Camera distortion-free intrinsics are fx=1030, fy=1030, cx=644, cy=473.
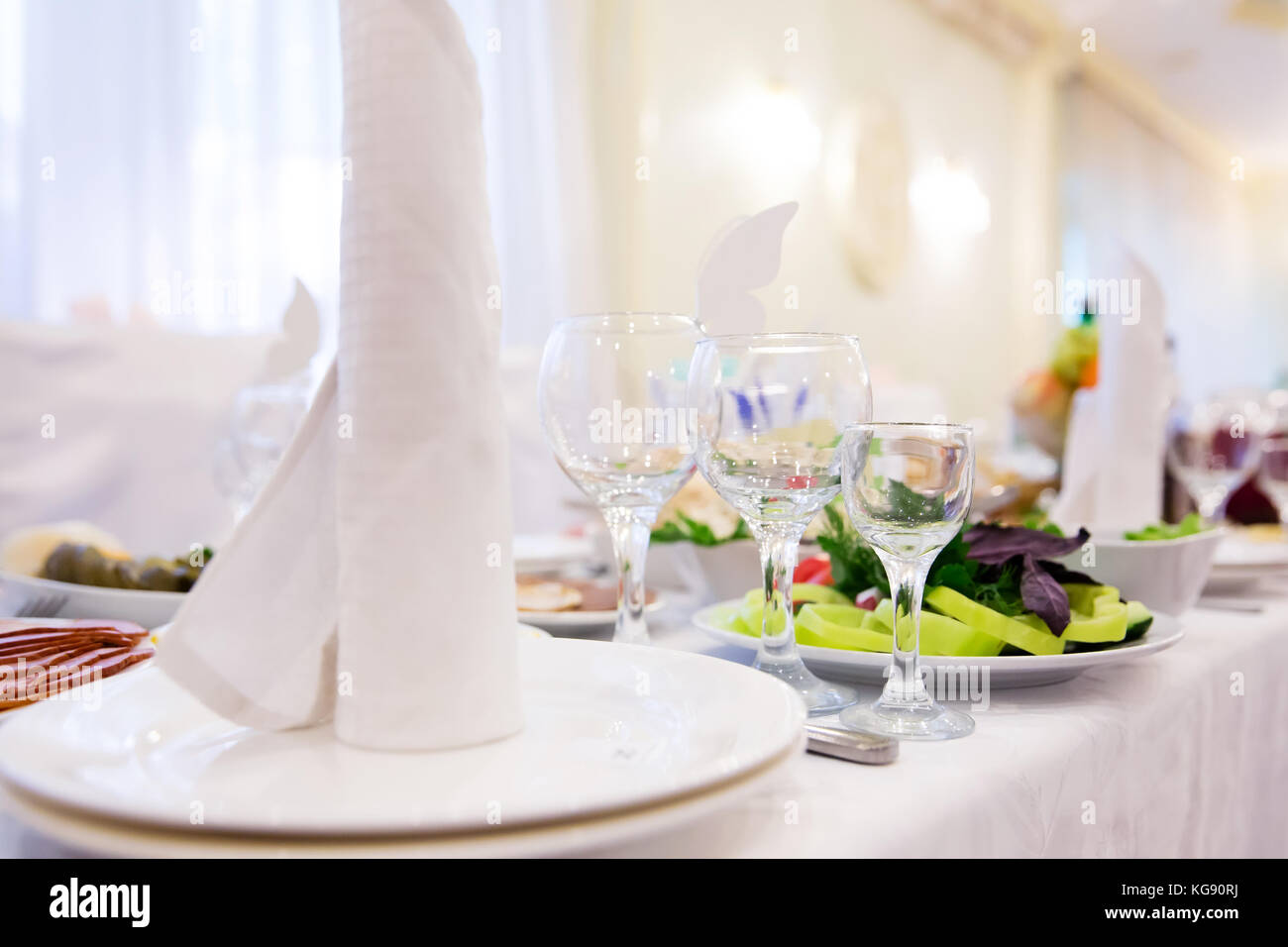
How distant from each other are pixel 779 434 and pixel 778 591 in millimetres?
101

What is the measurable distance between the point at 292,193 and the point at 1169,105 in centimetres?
788

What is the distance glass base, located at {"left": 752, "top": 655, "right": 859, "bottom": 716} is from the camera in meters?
0.60

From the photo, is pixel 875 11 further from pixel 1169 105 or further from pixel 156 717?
pixel 156 717

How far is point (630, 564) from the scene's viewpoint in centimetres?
70

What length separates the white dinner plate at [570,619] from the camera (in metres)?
0.81

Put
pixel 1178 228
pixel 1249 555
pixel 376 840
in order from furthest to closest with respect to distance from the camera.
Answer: pixel 1178 228
pixel 1249 555
pixel 376 840

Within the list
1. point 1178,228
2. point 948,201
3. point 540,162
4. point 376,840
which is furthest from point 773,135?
point 1178,228

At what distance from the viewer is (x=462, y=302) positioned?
1.50 feet

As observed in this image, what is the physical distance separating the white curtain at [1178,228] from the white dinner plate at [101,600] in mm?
5966

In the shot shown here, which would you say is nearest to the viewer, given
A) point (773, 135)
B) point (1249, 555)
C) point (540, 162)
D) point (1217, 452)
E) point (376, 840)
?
point (376, 840)

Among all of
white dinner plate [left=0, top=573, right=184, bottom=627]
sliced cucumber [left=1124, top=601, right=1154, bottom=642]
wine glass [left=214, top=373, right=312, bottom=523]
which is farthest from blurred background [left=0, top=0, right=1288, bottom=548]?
sliced cucumber [left=1124, top=601, right=1154, bottom=642]

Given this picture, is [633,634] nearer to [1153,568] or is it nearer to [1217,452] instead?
[1153,568]
